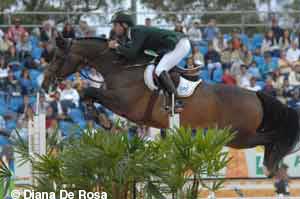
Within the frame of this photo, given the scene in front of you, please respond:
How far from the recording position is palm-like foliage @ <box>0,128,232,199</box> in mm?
5570

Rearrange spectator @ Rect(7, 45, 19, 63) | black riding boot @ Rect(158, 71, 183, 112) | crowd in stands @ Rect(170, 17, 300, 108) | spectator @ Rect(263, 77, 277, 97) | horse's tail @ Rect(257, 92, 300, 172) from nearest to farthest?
black riding boot @ Rect(158, 71, 183, 112), horse's tail @ Rect(257, 92, 300, 172), spectator @ Rect(263, 77, 277, 97), crowd in stands @ Rect(170, 17, 300, 108), spectator @ Rect(7, 45, 19, 63)

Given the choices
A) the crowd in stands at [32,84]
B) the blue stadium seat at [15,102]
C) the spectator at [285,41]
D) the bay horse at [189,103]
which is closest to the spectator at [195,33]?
the spectator at [285,41]

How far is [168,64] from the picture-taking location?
30.0 feet

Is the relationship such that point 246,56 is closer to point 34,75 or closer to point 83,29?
point 83,29

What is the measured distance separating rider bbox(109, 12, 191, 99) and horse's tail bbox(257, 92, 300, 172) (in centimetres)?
137

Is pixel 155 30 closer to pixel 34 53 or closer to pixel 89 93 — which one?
pixel 89 93

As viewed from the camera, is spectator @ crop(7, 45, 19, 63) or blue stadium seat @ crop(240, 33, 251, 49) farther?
blue stadium seat @ crop(240, 33, 251, 49)

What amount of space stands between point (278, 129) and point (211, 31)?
6864mm

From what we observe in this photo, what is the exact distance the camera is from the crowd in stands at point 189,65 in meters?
13.5

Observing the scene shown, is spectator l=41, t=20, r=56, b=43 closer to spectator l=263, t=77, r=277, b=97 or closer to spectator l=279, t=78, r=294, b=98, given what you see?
spectator l=263, t=77, r=277, b=97

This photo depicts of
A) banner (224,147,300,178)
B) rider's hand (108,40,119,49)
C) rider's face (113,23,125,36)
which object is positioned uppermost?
rider's face (113,23,125,36)

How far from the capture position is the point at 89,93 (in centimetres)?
886

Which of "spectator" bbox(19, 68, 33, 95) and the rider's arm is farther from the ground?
the rider's arm

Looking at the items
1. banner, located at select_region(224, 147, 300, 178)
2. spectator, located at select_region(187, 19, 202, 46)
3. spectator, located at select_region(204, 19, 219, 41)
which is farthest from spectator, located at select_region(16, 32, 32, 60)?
banner, located at select_region(224, 147, 300, 178)
